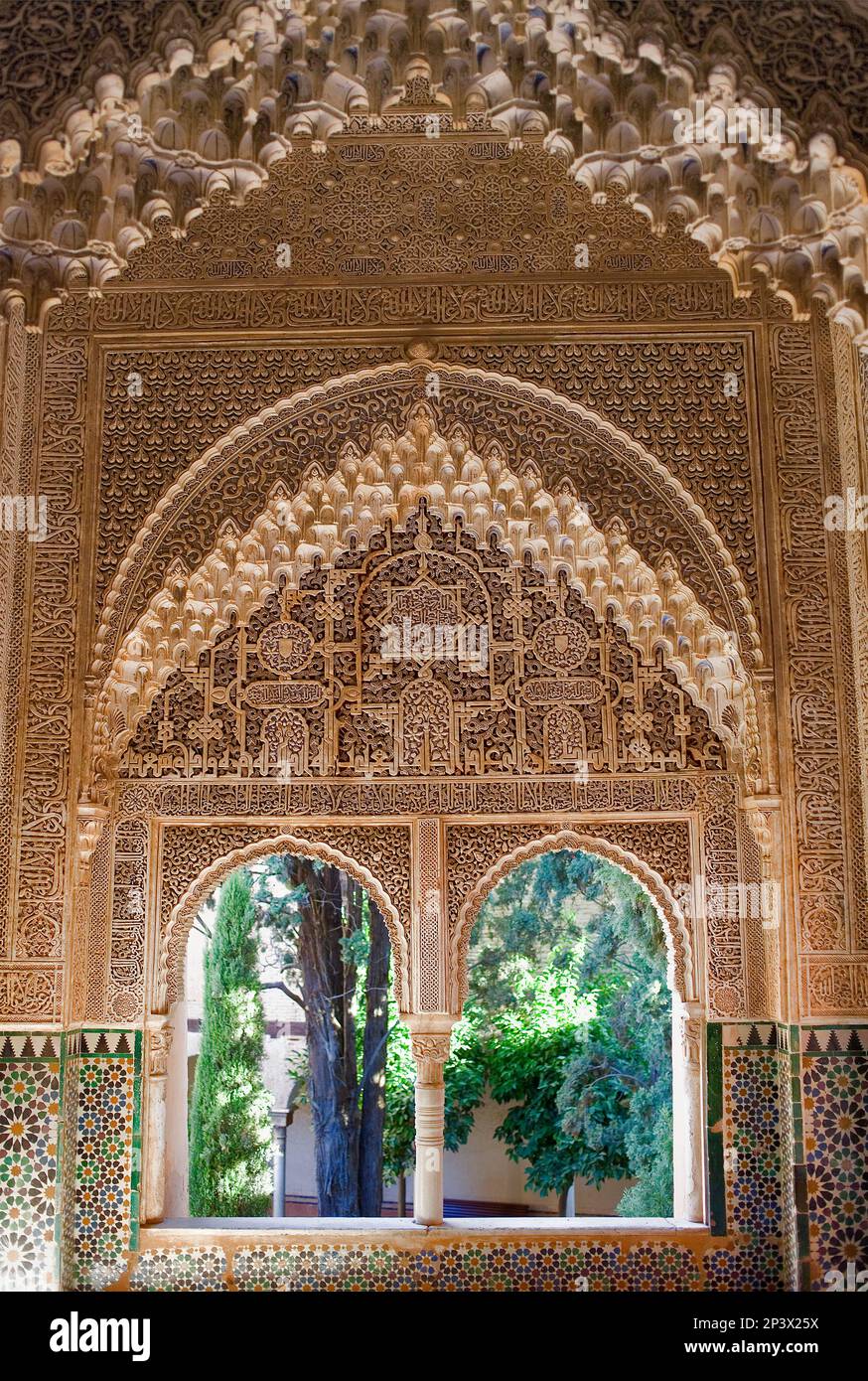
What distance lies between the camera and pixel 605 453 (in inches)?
217

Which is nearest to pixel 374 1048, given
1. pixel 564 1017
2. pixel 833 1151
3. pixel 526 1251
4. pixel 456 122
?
pixel 564 1017

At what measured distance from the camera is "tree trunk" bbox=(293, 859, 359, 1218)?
1017cm

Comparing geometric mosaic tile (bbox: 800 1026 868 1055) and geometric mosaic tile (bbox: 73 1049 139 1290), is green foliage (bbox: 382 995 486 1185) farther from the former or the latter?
geometric mosaic tile (bbox: 800 1026 868 1055)

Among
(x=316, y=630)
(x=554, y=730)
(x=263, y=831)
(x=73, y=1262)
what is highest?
(x=316, y=630)

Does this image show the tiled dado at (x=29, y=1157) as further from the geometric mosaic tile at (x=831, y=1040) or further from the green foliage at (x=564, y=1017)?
the green foliage at (x=564, y=1017)

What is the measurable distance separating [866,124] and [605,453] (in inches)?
78.4

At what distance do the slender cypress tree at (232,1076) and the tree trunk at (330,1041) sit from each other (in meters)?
0.52

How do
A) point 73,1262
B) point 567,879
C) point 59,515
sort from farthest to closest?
point 567,879 → point 59,515 → point 73,1262

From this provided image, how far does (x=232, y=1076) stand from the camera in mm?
10500

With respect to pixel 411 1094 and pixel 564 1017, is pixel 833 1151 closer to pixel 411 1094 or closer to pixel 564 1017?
pixel 564 1017

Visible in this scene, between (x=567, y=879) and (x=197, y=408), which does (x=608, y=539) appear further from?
(x=567, y=879)

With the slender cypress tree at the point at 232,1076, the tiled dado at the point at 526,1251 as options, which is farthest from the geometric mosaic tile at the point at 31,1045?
the slender cypress tree at the point at 232,1076

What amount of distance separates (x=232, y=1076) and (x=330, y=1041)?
2.90 ft

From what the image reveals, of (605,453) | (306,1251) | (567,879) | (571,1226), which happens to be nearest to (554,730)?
(605,453)
